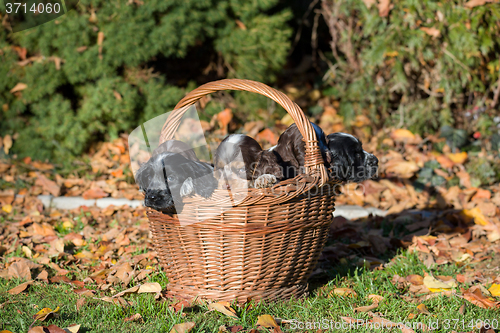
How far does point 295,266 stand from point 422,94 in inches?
152

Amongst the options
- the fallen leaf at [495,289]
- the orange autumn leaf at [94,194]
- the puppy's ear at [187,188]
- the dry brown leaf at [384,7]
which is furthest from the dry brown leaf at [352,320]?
the dry brown leaf at [384,7]

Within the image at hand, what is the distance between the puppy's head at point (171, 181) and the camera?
7.86 feet

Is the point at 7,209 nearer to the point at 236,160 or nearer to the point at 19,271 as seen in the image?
the point at 19,271

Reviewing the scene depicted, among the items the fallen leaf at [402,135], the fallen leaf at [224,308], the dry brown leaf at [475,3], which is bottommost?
the fallen leaf at [224,308]

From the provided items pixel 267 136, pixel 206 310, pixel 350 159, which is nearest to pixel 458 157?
pixel 267 136

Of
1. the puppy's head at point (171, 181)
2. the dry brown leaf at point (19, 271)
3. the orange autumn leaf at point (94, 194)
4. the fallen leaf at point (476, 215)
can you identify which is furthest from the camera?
the orange autumn leaf at point (94, 194)

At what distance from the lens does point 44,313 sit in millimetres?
2473

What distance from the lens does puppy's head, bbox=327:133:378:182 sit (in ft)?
9.27

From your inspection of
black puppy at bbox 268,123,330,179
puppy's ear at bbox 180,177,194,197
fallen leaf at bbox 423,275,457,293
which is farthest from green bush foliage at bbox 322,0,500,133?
puppy's ear at bbox 180,177,194,197

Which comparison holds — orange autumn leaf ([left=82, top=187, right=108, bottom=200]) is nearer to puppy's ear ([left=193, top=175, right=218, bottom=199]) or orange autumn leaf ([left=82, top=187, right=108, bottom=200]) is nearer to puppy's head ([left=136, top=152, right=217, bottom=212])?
puppy's head ([left=136, top=152, right=217, bottom=212])

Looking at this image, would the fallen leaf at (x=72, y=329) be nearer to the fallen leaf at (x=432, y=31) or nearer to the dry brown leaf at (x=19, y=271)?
the dry brown leaf at (x=19, y=271)

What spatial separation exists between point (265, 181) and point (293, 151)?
0.47 metres

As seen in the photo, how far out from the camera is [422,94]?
5.73 m

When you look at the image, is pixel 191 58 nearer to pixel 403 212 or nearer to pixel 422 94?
pixel 422 94
